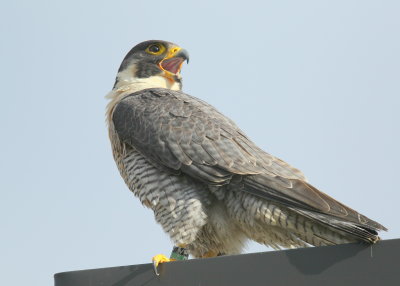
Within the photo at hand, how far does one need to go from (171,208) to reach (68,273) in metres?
1.29

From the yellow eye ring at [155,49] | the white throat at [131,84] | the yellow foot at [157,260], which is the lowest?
the yellow foot at [157,260]

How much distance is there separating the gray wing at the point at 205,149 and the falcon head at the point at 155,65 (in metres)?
0.61

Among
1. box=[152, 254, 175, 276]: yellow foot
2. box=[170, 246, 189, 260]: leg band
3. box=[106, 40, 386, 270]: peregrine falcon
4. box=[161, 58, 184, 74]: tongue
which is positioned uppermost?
box=[161, 58, 184, 74]: tongue

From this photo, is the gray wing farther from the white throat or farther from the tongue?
the tongue

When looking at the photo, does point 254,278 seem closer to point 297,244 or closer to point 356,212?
point 356,212

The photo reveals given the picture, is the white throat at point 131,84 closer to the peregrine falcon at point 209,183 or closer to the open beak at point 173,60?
the open beak at point 173,60

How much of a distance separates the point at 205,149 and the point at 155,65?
59.6 inches

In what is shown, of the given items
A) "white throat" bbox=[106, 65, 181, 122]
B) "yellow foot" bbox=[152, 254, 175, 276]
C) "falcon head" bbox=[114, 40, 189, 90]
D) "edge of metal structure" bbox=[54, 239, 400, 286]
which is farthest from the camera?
"falcon head" bbox=[114, 40, 189, 90]

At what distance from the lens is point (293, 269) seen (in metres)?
2.51

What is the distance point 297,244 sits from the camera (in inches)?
156

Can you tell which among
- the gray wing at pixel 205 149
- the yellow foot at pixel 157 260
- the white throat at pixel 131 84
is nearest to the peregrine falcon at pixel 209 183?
the gray wing at pixel 205 149

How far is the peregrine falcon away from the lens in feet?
12.4

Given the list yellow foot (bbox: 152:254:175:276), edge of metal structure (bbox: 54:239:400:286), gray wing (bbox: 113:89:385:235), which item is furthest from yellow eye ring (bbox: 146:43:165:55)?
edge of metal structure (bbox: 54:239:400:286)

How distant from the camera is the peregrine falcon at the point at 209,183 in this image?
12.4ft
